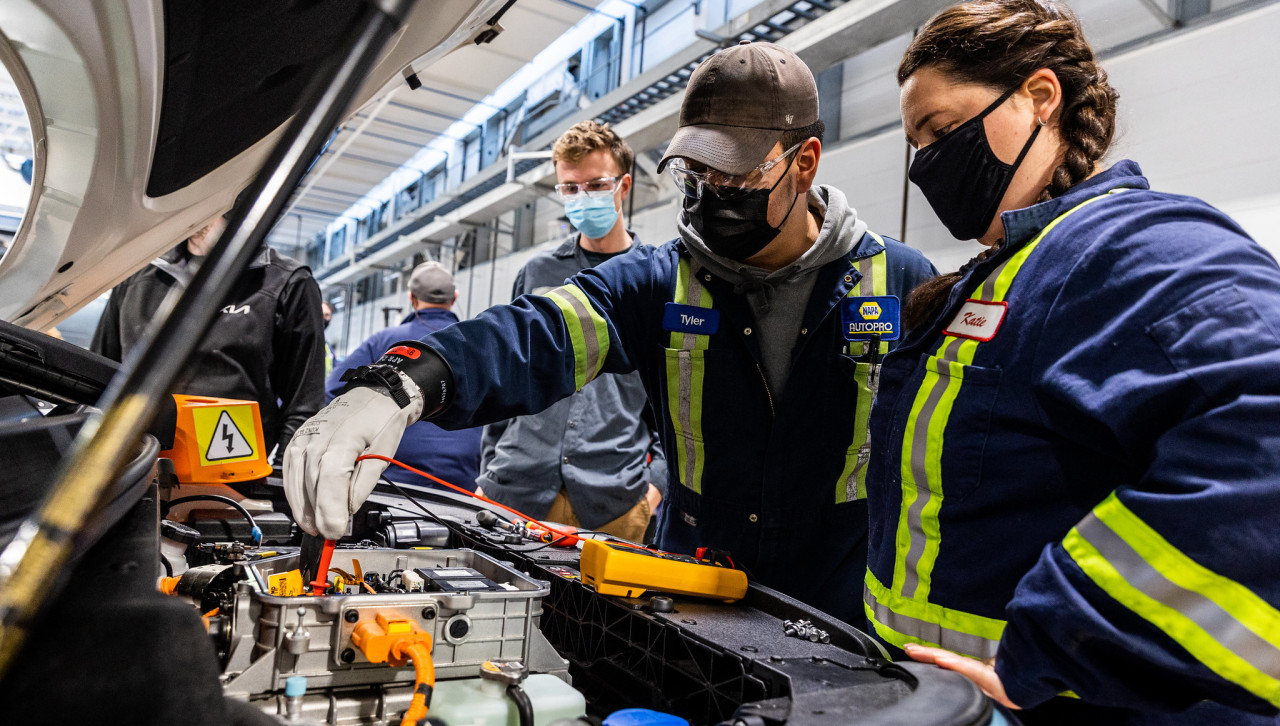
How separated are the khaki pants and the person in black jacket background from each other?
2.82 ft

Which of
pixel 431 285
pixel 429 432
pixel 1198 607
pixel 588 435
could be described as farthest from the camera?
pixel 431 285

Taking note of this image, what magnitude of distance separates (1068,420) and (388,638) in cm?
75

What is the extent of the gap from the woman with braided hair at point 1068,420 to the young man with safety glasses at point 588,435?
1.55 meters

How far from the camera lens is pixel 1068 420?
83 centimetres

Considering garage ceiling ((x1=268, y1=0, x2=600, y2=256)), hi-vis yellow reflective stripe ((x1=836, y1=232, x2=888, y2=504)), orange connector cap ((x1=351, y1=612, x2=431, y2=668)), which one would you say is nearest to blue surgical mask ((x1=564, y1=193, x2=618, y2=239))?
garage ceiling ((x1=268, y1=0, x2=600, y2=256))

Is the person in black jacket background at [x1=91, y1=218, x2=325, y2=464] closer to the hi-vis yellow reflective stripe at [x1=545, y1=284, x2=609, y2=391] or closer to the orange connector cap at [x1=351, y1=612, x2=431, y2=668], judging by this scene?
the hi-vis yellow reflective stripe at [x1=545, y1=284, x2=609, y2=391]

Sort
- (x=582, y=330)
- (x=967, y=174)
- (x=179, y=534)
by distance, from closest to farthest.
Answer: (x=967, y=174), (x=179, y=534), (x=582, y=330)

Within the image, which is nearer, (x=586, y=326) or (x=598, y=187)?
(x=586, y=326)

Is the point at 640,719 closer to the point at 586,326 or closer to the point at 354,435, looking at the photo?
the point at 354,435

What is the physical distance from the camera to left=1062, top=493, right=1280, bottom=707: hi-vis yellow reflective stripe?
644mm

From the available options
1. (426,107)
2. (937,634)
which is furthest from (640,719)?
(426,107)

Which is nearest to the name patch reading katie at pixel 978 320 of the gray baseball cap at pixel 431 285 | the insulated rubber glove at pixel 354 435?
the insulated rubber glove at pixel 354 435

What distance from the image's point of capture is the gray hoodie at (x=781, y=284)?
1509 millimetres

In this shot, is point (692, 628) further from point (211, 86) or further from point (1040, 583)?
point (211, 86)
